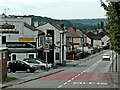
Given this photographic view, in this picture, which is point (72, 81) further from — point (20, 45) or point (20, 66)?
point (20, 45)

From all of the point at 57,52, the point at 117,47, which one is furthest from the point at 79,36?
the point at 117,47

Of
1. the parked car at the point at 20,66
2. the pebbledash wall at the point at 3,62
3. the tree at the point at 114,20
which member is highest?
the tree at the point at 114,20

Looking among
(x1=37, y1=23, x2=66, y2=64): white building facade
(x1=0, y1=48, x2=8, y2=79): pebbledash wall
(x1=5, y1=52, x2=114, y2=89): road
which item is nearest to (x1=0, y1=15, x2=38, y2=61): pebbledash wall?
(x1=37, y1=23, x2=66, y2=64): white building facade

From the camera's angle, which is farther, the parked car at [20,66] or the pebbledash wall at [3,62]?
the parked car at [20,66]

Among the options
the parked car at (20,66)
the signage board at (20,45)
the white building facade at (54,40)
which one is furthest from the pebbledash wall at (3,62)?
the white building facade at (54,40)

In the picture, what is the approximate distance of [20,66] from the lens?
45.2 m

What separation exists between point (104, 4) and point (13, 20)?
110ft

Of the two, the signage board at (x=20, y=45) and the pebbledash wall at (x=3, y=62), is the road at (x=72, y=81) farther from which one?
the signage board at (x=20, y=45)

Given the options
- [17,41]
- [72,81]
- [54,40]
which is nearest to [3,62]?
[72,81]

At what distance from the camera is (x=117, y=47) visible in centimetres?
2784

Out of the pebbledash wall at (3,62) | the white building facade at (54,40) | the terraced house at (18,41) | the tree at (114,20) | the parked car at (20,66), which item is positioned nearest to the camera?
the tree at (114,20)

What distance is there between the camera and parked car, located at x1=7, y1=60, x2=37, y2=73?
147 feet

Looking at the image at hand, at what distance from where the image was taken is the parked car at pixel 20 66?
44781mm

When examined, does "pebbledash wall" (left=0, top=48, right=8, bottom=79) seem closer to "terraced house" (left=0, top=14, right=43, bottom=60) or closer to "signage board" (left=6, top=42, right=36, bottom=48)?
"terraced house" (left=0, top=14, right=43, bottom=60)
